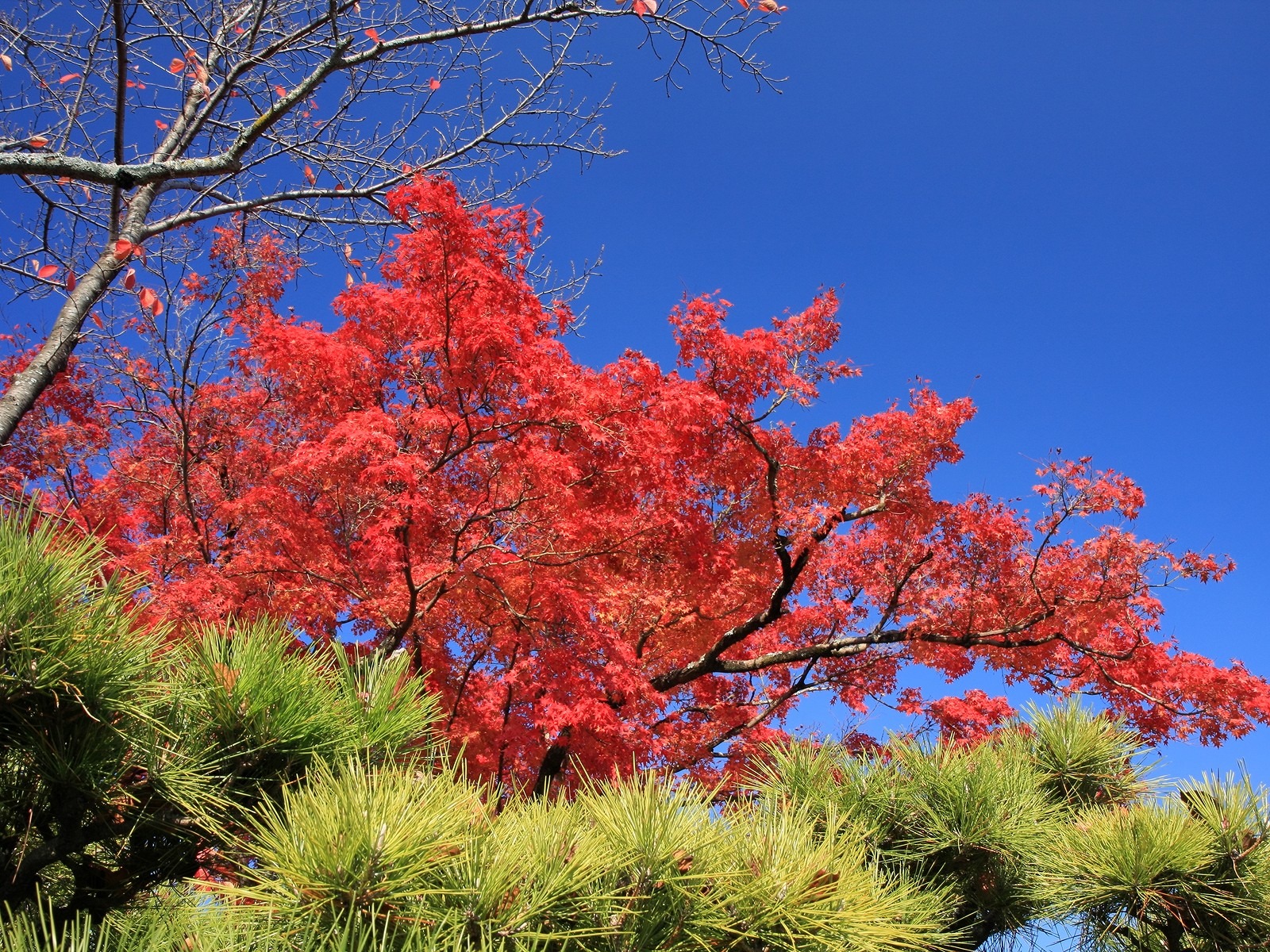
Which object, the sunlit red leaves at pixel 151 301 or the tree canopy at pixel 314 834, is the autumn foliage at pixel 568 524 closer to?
the sunlit red leaves at pixel 151 301

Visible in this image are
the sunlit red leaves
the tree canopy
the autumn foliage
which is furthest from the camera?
the autumn foliage

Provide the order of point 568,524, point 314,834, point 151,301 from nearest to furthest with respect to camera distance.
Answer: point 314,834, point 151,301, point 568,524

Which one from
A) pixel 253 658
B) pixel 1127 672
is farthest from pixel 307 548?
pixel 1127 672

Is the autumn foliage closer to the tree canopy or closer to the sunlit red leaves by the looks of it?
the sunlit red leaves

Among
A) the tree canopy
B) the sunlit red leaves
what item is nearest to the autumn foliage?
the sunlit red leaves

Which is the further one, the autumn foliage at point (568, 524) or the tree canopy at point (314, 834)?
the autumn foliage at point (568, 524)

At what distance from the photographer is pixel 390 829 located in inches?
85.9

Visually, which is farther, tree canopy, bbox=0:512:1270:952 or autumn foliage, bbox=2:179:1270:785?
autumn foliage, bbox=2:179:1270:785

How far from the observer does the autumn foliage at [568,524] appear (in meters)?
7.36

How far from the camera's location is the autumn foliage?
7.36 meters

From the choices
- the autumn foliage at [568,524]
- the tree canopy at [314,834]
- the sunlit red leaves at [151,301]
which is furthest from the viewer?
the autumn foliage at [568,524]

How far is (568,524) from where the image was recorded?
754cm

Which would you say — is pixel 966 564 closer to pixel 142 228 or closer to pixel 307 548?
pixel 307 548

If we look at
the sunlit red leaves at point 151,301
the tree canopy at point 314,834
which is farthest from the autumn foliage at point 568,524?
the tree canopy at point 314,834
